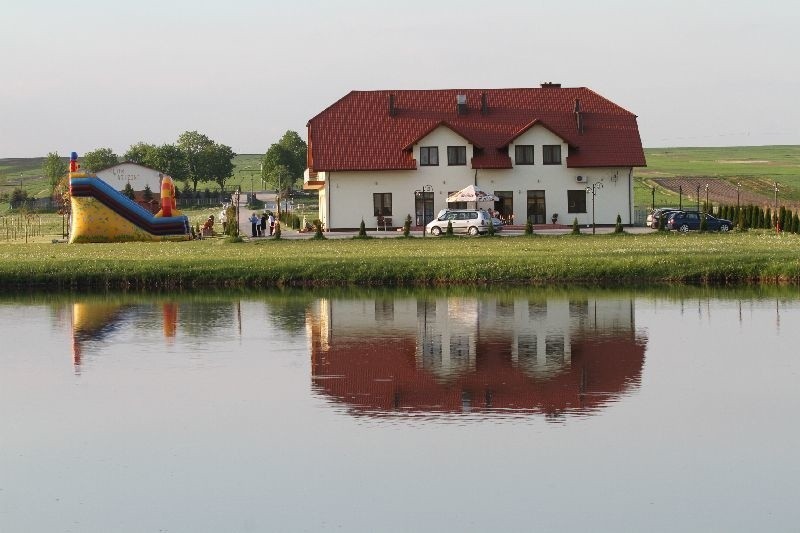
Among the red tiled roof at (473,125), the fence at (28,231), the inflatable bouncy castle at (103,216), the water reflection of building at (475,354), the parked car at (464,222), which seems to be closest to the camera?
the water reflection of building at (475,354)

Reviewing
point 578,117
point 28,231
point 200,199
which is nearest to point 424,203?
point 578,117

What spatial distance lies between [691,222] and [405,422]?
45.8m

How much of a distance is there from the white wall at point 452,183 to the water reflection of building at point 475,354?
31.7 meters

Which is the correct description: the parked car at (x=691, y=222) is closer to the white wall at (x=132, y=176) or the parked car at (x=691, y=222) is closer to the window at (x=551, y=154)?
the window at (x=551, y=154)

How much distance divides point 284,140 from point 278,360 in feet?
469

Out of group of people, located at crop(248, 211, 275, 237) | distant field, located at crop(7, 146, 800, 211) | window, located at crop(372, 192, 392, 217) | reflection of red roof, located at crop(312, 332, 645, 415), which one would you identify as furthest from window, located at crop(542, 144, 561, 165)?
reflection of red roof, located at crop(312, 332, 645, 415)

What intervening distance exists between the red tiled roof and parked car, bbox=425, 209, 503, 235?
6.35 meters

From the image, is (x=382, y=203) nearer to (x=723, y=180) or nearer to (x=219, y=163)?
(x=723, y=180)

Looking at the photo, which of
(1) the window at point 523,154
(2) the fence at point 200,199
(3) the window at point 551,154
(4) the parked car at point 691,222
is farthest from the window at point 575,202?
(2) the fence at point 200,199

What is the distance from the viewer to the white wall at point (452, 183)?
65.2 metres

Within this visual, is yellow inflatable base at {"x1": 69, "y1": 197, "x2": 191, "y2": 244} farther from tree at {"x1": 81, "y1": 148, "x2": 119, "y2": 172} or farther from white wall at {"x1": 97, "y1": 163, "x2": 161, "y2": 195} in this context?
tree at {"x1": 81, "y1": 148, "x2": 119, "y2": 172}

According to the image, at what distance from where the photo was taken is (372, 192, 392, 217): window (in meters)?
65.2

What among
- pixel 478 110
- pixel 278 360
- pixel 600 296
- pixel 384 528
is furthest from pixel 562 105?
pixel 384 528

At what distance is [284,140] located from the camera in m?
Answer: 165
